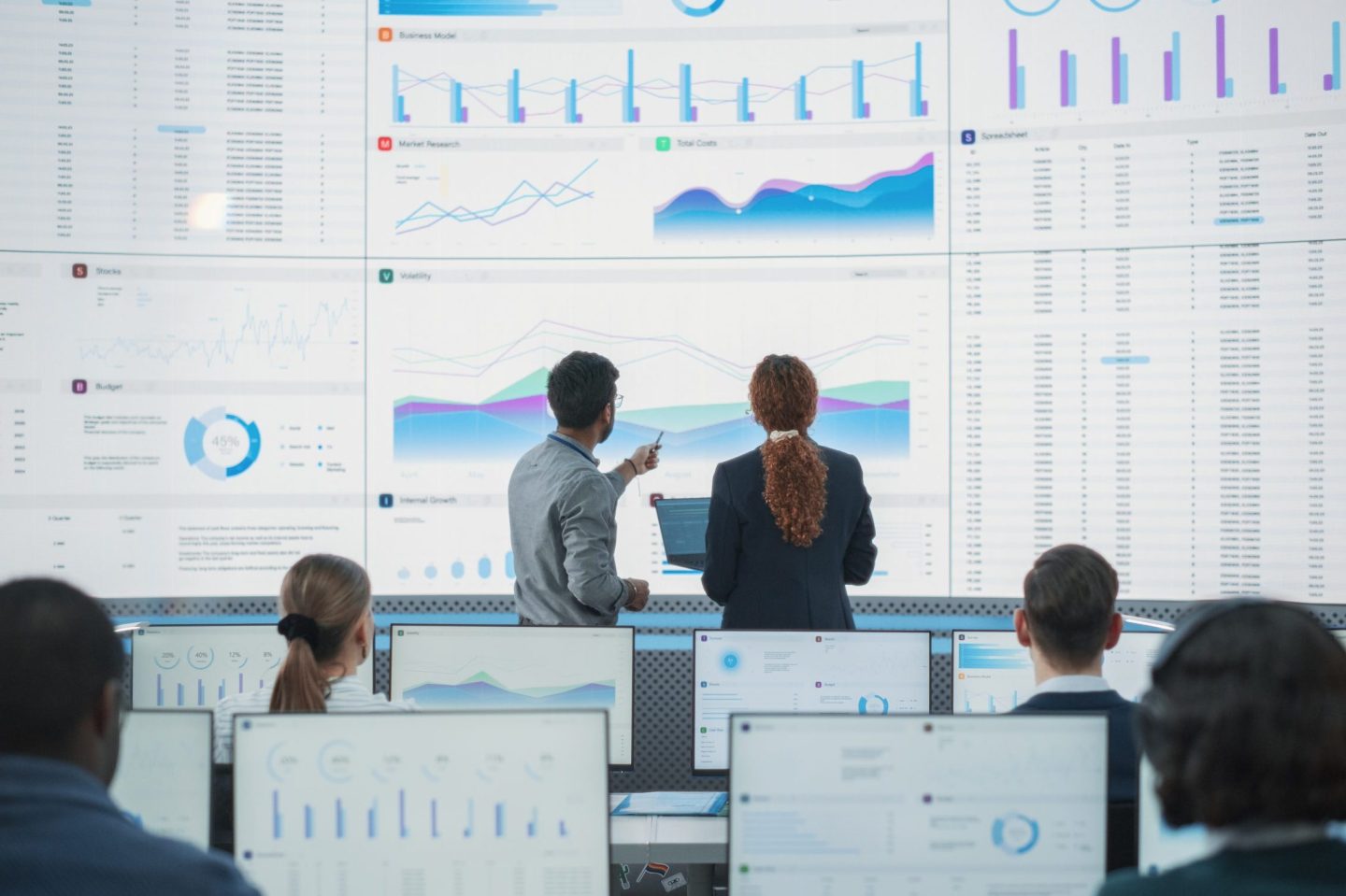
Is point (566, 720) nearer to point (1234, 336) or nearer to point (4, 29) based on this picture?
point (1234, 336)

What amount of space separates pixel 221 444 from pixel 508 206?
50.3 inches

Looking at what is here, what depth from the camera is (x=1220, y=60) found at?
3.69 meters

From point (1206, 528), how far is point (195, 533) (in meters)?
3.38

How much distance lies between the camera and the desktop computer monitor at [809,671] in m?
2.47

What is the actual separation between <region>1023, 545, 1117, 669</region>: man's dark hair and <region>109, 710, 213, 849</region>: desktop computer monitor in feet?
4.21

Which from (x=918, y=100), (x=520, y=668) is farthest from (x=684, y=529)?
(x=918, y=100)

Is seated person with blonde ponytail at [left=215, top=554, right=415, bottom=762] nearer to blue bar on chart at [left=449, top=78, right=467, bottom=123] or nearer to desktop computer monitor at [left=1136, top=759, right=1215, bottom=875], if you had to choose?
desktop computer monitor at [left=1136, top=759, right=1215, bottom=875]

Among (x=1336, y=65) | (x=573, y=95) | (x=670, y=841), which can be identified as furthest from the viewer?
(x=573, y=95)

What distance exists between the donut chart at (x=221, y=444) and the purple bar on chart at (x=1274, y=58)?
355cm

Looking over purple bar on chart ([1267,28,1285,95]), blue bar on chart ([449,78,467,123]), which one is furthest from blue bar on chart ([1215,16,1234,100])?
blue bar on chart ([449,78,467,123])

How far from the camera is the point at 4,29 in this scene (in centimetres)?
385

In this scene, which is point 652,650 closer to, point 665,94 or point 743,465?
point 743,465

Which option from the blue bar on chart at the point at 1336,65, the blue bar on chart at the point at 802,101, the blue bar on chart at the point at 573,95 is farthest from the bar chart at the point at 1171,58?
the blue bar on chart at the point at 573,95

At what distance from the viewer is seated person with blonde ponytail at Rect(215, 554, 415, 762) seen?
1.85 metres
